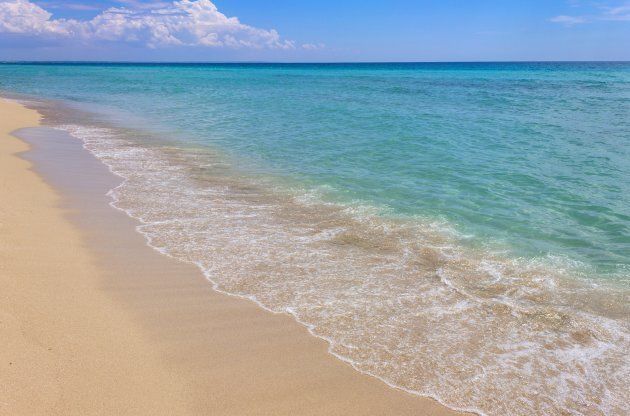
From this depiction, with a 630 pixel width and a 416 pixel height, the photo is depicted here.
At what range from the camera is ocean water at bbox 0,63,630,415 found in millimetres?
4664

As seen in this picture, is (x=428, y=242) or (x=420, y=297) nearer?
(x=420, y=297)

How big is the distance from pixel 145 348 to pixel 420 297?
319cm

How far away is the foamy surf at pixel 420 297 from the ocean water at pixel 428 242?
0.02 meters

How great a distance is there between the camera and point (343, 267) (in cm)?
678

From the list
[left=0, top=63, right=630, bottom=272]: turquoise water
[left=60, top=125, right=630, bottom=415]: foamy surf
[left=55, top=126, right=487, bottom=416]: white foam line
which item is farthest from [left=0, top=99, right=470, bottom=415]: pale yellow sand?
[left=0, top=63, right=630, bottom=272]: turquoise water

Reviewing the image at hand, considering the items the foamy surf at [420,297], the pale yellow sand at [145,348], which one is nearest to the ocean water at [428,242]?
the foamy surf at [420,297]

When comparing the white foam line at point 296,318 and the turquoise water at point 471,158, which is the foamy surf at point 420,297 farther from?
the turquoise water at point 471,158

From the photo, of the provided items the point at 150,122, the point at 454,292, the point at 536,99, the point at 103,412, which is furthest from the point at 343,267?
the point at 536,99

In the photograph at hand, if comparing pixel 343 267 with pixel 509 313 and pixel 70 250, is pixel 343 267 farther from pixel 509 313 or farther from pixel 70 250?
pixel 70 250

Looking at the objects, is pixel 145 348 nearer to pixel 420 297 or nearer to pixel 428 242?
pixel 420 297

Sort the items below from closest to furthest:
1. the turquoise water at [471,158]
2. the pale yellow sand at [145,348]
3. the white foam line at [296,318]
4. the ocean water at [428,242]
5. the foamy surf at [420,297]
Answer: the pale yellow sand at [145,348] < the white foam line at [296,318] < the foamy surf at [420,297] < the ocean water at [428,242] < the turquoise water at [471,158]

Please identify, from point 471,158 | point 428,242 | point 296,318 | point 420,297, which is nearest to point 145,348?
point 296,318

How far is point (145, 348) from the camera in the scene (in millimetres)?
4645

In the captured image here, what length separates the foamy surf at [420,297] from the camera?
14.4 feet
